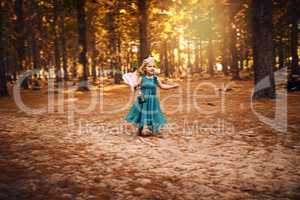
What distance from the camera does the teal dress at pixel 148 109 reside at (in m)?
8.28

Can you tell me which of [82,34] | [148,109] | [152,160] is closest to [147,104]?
[148,109]

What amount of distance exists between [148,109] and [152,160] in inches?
92.1

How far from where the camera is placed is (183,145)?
7.35 meters

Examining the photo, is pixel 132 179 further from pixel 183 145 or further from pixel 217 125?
pixel 217 125

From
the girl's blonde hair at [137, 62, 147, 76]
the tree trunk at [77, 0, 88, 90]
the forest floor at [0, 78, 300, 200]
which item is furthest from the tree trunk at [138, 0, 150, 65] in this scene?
the girl's blonde hair at [137, 62, 147, 76]

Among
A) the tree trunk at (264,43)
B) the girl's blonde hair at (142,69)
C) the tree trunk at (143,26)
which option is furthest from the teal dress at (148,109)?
the tree trunk at (143,26)

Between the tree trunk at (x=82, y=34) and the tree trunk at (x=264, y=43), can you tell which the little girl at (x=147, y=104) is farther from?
the tree trunk at (x=82, y=34)

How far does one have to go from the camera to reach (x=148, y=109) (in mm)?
8273

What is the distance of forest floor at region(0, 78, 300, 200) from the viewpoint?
452 centimetres

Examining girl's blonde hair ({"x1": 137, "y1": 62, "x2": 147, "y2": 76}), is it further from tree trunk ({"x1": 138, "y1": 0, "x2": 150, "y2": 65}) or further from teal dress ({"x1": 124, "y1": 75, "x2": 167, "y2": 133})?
tree trunk ({"x1": 138, "y1": 0, "x2": 150, "y2": 65})

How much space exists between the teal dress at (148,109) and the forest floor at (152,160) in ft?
1.57

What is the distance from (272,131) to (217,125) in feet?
5.53

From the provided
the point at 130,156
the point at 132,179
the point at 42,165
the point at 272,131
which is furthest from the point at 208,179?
the point at 272,131

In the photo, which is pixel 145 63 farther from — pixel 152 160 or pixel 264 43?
pixel 264 43
